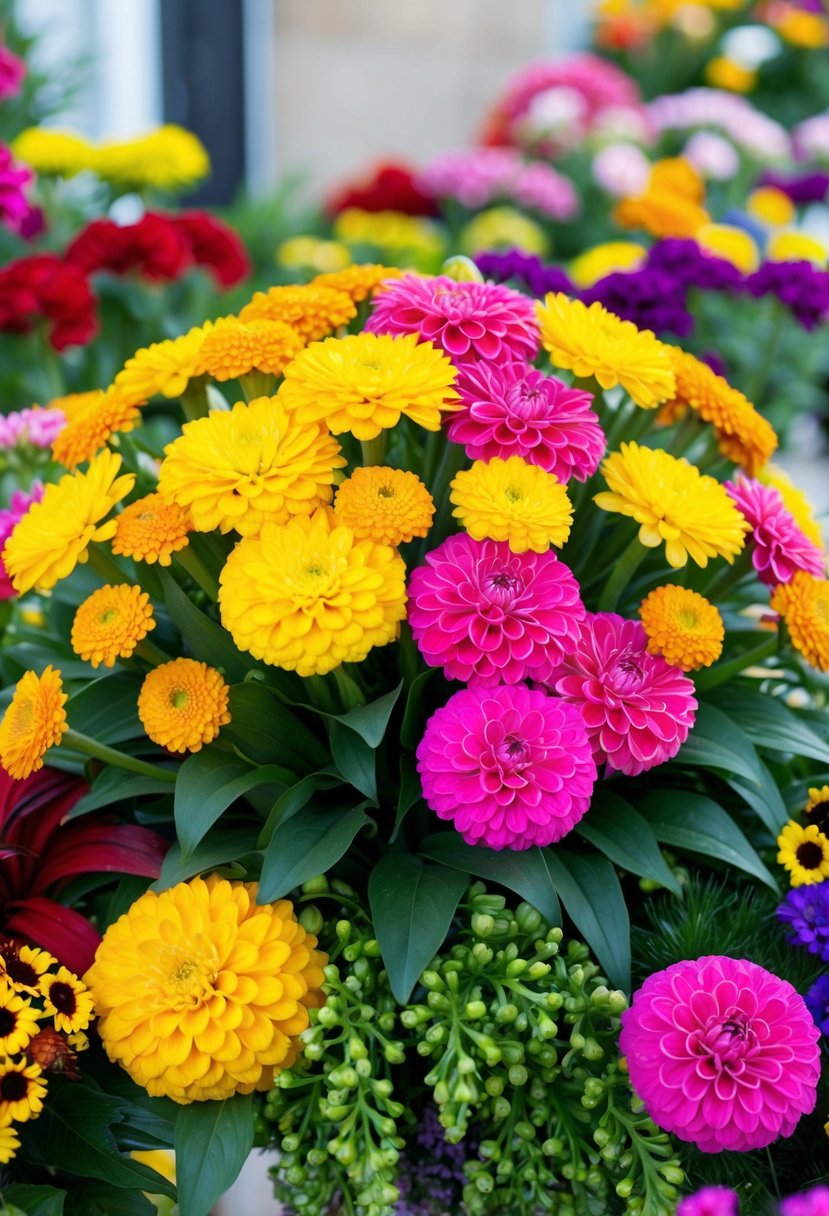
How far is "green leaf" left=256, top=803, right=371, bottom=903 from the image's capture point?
666 millimetres

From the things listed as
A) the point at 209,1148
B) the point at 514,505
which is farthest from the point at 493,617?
the point at 209,1148

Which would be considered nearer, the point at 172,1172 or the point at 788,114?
the point at 172,1172

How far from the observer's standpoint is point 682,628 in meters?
0.70

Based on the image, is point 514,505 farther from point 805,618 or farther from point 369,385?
point 805,618

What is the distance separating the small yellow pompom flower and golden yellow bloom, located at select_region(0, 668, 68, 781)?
245mm

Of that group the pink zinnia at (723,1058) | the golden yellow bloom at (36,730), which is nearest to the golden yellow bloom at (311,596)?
the golden yellow bloom at (36,730)

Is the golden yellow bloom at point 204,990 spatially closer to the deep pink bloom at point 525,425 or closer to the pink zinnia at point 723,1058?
the pink zinnia at point 723,1058

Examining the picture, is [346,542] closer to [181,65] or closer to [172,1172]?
[172,1172]

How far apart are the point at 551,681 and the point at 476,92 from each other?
312 centimetres

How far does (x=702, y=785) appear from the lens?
0.83m

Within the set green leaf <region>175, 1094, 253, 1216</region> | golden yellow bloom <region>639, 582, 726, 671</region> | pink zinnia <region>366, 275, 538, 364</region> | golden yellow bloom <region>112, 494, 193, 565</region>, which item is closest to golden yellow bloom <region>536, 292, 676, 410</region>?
pink zinnia <region>366, 275, 538, 364</region>

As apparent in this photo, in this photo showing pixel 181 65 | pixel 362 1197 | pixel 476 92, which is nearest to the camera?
pixel 362 1197

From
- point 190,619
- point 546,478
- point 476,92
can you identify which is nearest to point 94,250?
point 190,619

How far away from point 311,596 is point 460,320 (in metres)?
0.22
